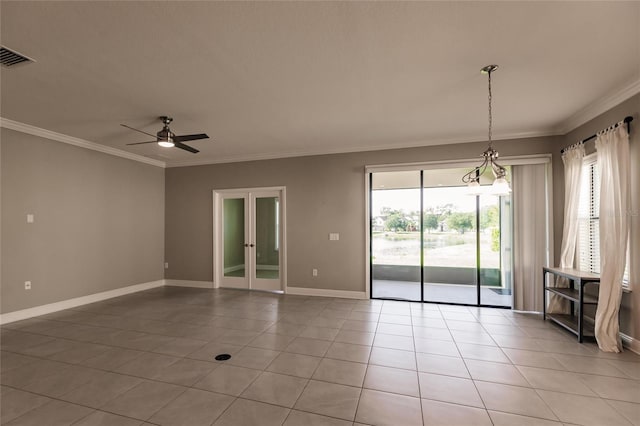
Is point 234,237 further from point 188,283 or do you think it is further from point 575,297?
point 575,297

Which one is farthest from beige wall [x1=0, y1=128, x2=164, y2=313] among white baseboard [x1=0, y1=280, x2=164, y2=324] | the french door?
the french door

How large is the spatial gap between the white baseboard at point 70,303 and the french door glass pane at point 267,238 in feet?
8.26

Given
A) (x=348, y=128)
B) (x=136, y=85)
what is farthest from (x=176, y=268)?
(x=348, y=128)

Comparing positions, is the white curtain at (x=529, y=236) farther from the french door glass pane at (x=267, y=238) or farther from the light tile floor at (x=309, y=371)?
the french door glass pane at (x=267, y=238)

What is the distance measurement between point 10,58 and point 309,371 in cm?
385

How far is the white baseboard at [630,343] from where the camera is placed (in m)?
2.96

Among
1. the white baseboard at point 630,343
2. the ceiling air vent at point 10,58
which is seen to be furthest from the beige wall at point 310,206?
the ceiling air vent at point 10,58

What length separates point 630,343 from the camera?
120 inches

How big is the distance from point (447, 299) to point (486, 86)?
11.8 feet

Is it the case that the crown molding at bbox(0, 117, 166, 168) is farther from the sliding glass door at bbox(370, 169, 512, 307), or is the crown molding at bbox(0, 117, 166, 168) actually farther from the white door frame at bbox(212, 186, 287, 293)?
the sliding glass door at bbox(370, 169, 512, 307)

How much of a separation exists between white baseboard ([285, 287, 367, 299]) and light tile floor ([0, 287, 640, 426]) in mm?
939

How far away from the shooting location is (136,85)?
9.68 ft

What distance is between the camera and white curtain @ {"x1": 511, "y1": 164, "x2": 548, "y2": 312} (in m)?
4.36

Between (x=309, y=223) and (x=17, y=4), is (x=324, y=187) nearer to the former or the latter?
(x=309, y=223)
